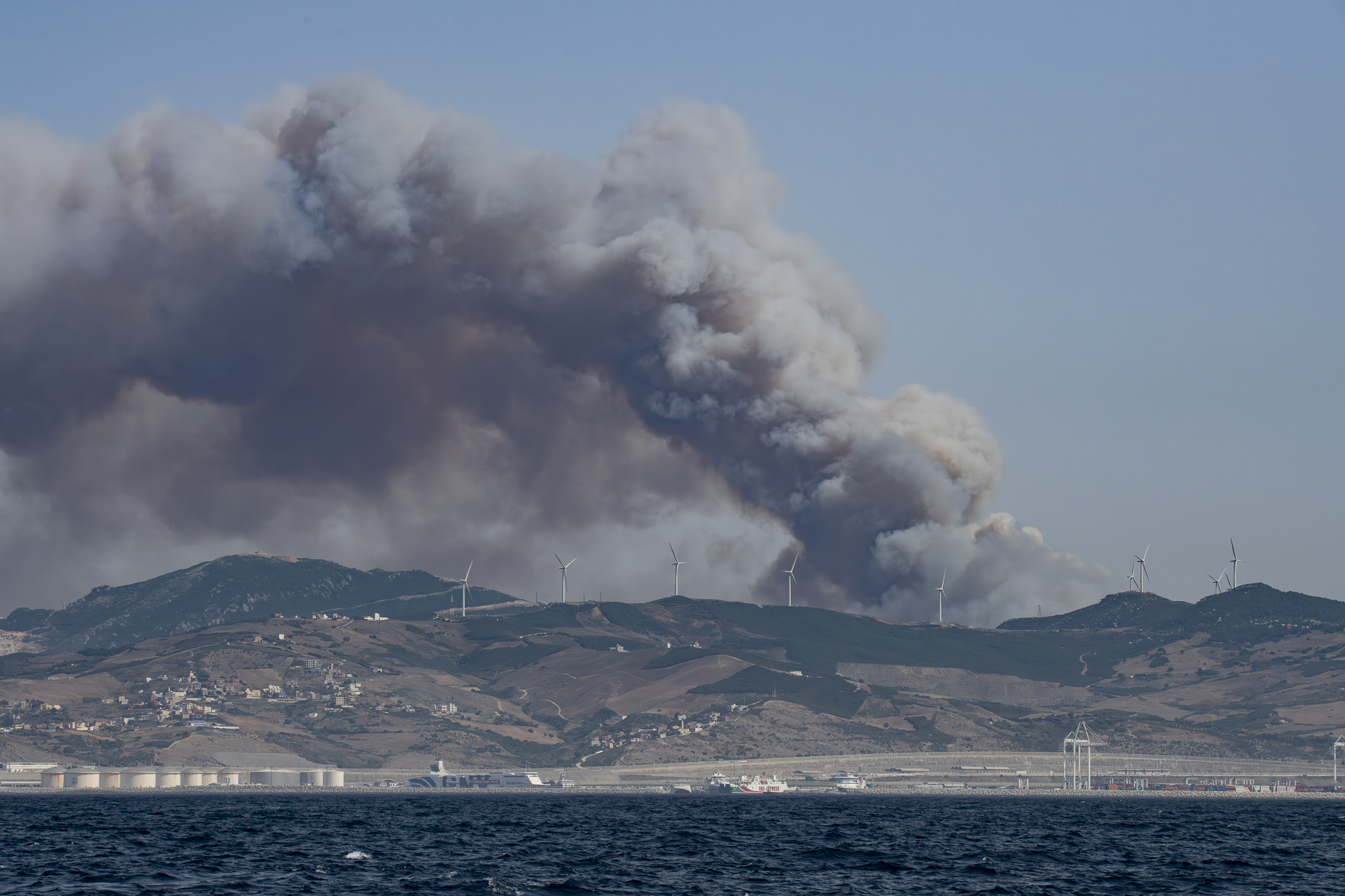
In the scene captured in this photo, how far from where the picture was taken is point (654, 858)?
385ft

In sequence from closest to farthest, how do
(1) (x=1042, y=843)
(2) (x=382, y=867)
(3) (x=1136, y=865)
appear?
(2) (x=382, y=867)
(3) (x=1136, y=865)
(1) (x=1042, y=843)

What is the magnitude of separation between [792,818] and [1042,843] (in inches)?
2563

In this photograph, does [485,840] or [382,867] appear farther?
[485,840]

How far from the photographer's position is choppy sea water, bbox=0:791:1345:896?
9388 centimetres

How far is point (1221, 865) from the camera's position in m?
114

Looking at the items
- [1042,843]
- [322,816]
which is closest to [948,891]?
[1042,843]

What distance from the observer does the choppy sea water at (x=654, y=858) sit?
93.9 m

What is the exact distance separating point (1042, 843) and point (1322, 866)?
29.2m

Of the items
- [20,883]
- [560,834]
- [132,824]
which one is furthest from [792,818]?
[20,883]

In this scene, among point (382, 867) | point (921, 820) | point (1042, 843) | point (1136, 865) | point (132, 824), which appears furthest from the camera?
point (921, 820)

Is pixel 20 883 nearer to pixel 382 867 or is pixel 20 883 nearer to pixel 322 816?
pixel 382 867

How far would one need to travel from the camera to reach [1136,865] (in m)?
113

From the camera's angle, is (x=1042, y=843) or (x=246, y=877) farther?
(x=1042, y=843)

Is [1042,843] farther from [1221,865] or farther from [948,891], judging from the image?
[948,891]
